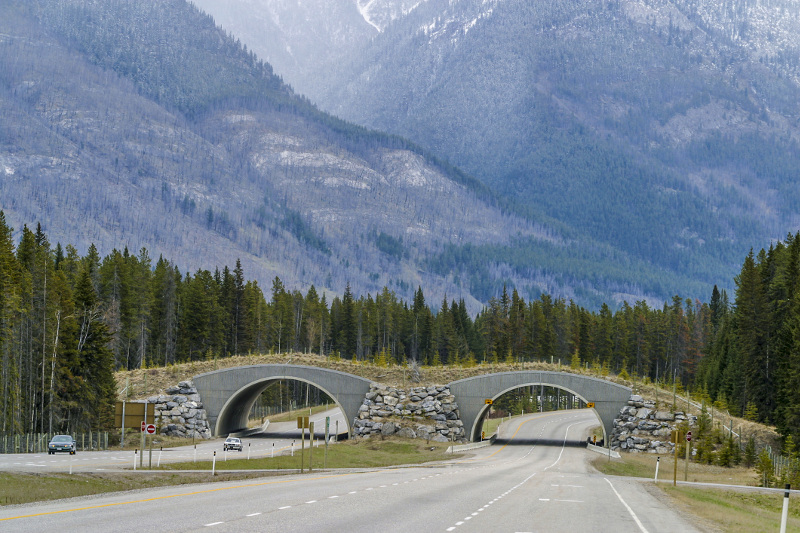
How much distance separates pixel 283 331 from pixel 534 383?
84.6 m

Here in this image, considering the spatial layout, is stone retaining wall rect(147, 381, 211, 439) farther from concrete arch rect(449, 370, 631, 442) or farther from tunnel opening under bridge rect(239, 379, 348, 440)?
concrete arch rect(449, 370, 631, 442)

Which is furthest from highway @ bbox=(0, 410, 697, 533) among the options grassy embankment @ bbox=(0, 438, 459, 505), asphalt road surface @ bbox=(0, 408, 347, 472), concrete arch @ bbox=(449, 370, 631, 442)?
concrete arch @ bbox=(449, 370, 631, 442)

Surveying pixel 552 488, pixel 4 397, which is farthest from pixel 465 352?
pixel 552 488

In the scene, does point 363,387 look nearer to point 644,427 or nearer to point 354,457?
point 354,457

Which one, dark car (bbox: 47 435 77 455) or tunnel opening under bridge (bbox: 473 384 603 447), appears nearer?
dark car (bbox: 47 435 77 455)

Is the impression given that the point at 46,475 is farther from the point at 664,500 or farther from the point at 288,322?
the point at 288,322

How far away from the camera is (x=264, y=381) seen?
85875 mm

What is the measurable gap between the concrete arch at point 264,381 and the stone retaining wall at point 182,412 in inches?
34.3

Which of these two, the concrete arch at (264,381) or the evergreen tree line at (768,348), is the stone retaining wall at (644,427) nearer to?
the evergreen tree line at (768,348)

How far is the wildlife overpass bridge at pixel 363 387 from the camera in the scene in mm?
81375

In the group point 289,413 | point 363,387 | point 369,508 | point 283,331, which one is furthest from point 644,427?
point 283,331

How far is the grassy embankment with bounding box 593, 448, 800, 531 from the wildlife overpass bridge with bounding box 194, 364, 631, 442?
13.1m

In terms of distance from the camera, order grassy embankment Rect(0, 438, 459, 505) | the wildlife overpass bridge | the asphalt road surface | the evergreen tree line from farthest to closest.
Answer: the wildlife overpass bridge → the evergreen tree line → the asphalt road surface → grassy embankment Rect(0, 438, 459, 505)

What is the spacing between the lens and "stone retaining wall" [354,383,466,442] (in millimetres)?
80438
